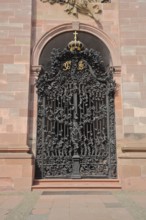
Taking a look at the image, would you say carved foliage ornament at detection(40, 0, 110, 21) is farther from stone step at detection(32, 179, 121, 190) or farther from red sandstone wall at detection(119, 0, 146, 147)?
stone step at detection(32, 179, 121, 190)

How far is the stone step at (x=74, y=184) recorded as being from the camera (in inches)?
322

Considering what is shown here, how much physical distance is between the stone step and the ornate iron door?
0.86ft

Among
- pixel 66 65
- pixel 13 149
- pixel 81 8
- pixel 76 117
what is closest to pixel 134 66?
pixel 66 65

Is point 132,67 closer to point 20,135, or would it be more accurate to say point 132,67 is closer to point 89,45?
point 89,45

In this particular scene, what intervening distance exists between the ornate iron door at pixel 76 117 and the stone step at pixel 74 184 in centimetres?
26

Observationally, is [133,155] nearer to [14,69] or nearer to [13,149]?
[13,149]

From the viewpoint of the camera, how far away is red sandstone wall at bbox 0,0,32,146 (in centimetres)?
854

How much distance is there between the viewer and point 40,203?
607cm

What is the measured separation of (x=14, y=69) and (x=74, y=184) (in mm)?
4136

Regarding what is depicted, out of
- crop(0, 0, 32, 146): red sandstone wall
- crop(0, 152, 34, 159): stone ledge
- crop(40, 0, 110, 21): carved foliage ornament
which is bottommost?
crop(0, 152, 34, 159): stone ledge

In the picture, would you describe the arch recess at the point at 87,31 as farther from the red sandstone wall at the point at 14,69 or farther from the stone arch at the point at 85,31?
the red sandstone wall at the point at 14,69

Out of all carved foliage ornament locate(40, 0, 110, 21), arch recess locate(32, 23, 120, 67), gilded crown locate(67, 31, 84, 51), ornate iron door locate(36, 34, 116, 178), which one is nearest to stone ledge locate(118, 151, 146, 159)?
ornate iron door locate(36, 34, 116, 178)

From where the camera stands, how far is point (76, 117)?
9211 mm

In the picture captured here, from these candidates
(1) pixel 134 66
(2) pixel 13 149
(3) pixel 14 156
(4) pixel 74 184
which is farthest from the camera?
(1) pixel 134 66
